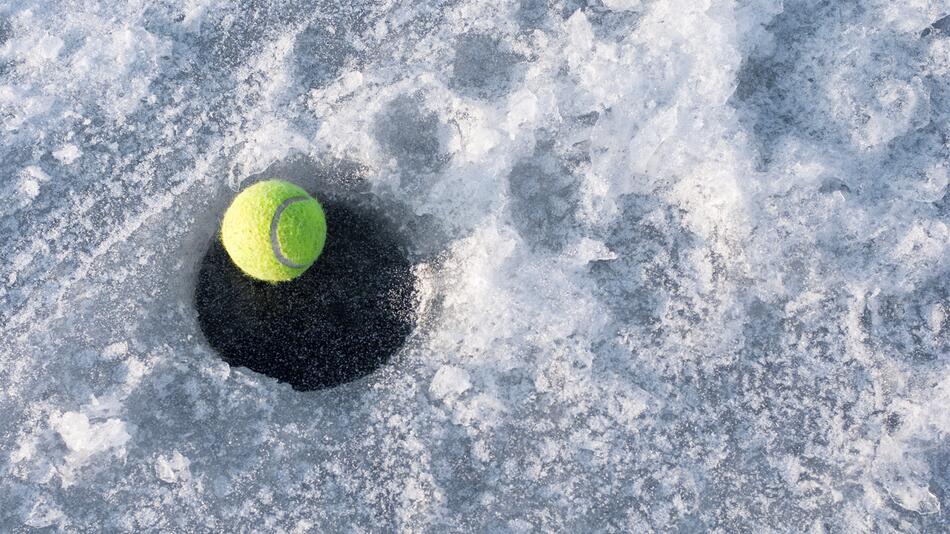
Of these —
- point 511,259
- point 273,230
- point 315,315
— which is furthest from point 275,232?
point 511,259

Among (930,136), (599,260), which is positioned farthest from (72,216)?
(930,136)

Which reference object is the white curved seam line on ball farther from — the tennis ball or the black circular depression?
the black circular depression

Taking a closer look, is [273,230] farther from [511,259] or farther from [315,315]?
[511,259]

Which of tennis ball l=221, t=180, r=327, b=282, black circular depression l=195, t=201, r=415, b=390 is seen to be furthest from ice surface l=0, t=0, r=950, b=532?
tennis ball l=221, t=180, r=327, b=282

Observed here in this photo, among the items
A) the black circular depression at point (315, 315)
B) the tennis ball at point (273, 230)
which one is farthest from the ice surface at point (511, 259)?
the tennis ball at point (273, 230)

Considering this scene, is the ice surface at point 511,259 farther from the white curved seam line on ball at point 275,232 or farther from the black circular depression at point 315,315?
the white curved seam line on ball at point 275,232

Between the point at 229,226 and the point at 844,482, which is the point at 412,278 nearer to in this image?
the point at 229,226
